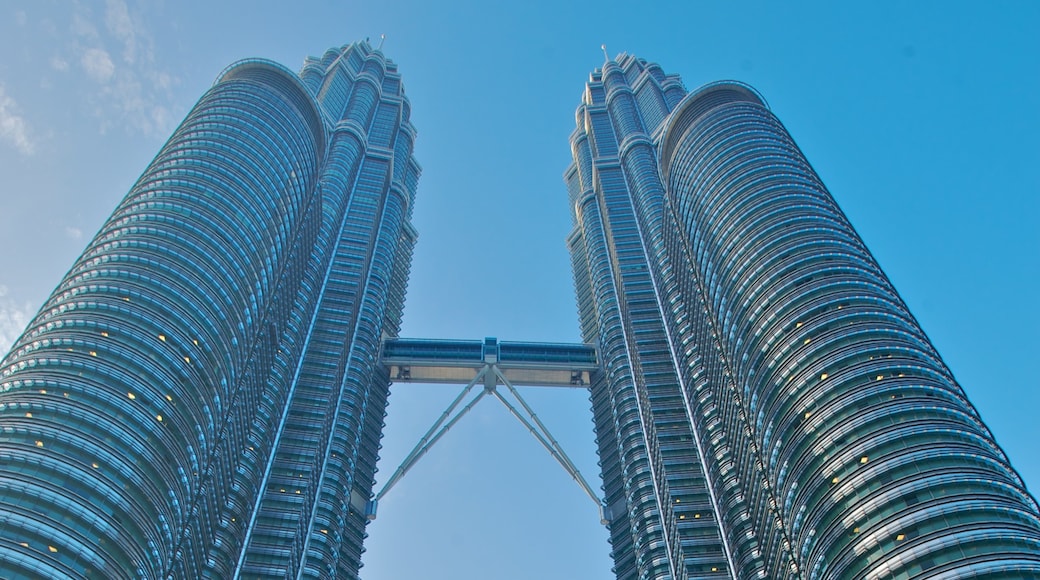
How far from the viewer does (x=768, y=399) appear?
8800 cm

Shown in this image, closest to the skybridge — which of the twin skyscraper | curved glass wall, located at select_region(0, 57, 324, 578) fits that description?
the twin skyscraper

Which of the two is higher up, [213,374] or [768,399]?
[213,374]

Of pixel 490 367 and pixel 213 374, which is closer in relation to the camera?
pixel 213 374

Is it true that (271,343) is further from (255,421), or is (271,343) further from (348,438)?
(348,438)

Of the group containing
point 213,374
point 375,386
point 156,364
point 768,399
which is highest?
point 375,386

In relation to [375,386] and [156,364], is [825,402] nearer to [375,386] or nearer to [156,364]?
[156,364]

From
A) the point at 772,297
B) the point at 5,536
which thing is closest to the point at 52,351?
the point at 5,536

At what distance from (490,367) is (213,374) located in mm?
78989

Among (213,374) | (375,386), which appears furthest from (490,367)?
(213,374)

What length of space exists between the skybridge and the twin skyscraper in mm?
3212

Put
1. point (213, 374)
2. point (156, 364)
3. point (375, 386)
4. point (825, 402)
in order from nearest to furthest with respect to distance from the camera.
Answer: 1. point (156, 364)
2. point (825, 402)
3. point (213, 374)
4. point (375, 386)

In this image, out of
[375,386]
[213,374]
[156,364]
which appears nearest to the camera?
[156,364]

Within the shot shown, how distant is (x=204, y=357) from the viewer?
282 ft

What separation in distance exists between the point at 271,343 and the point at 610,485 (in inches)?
2198
